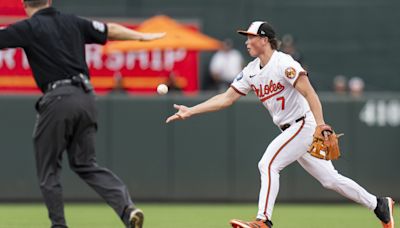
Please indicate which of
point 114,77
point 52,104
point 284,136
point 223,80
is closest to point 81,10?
point 114,77

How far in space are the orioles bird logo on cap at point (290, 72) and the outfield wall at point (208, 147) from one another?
5.49 meters

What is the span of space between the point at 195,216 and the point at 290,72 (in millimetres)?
3688

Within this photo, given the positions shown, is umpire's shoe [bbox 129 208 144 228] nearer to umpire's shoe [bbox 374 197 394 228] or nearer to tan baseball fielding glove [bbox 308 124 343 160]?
tan baseball fielding glove [bbox 308 124 343 160]

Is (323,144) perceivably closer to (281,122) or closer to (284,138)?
(284,138)

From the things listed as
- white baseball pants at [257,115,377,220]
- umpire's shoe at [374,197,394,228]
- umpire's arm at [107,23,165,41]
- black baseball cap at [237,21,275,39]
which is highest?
umpire's arm at [107,23,165,41]

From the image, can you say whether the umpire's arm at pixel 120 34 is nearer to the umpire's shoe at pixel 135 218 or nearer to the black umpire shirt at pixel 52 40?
the black umpire shirt at pixel 52 40

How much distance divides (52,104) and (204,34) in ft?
42.0

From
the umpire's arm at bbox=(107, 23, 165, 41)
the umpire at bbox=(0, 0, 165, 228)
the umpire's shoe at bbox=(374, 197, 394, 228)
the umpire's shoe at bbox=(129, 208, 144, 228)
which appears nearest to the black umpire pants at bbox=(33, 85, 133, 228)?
the umpire at bbox=(0, 0, 165, 228)

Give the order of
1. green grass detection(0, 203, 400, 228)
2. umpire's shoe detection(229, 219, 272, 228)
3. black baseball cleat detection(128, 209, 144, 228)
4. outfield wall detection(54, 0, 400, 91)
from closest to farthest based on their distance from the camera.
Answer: black baseball cleat detection(128, 209, 144, 228) → umpire's shoe detection(229, 219, 272, 228) → green grass detection(0, 203, 400, 228) → outfield wall detection(54, 0, 400, 91)

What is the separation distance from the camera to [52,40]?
7.52 metres

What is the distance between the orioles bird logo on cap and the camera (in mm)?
8859

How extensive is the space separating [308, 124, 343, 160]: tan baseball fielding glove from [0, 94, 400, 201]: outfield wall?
5.34 meters

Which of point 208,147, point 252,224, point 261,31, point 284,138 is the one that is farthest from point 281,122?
point 208,147

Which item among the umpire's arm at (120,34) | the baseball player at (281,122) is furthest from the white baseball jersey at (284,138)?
the umpire's arm at (120,34)
